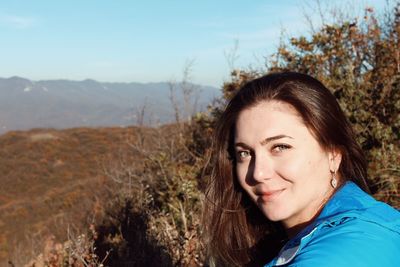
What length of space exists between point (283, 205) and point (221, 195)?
0.53 meters

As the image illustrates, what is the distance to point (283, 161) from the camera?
5.23 ft

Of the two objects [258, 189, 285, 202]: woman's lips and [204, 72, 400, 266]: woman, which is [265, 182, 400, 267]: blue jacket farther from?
[258, 189, 285, 202]: woman's lips

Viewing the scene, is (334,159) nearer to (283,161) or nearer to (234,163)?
(283,161)

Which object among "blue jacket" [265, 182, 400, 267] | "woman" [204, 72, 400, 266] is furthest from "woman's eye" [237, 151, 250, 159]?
"blue jacket" [265, 182, 400, 267]

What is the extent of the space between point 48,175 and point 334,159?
32.1m

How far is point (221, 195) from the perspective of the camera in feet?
7.09

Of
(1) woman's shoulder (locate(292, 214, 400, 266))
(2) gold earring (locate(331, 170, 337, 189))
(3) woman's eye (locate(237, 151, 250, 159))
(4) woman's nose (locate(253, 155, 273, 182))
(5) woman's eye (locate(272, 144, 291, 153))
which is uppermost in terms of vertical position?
(5) woman's eye (locate(272, 144, 291, 153))

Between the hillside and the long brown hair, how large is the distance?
1155cm

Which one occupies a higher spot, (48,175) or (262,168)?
(262,168)

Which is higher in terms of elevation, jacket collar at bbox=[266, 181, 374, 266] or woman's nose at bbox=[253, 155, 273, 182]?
woman's nose at bbox=[253, 155, 273, 182]

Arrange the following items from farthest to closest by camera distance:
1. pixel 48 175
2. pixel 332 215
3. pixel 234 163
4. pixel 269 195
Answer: pixel 48 175 → pixel 234 163 → pixel 269 195 → pixel 332 215

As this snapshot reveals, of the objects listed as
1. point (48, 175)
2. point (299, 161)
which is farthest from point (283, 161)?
point (48, 175)

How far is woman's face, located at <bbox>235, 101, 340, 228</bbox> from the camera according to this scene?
1573 mm

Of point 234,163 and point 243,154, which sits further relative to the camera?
point 234,163
